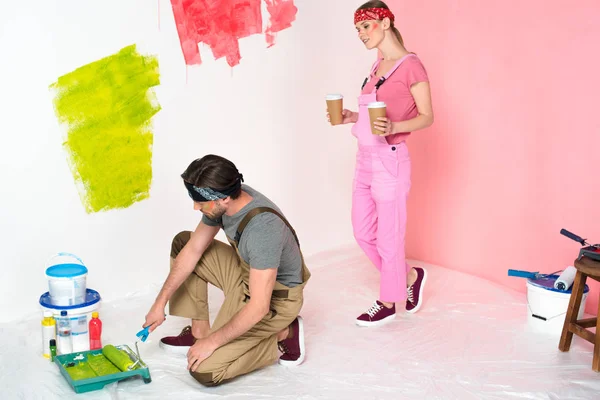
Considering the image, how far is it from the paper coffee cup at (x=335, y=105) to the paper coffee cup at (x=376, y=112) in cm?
19

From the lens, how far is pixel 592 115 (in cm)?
287

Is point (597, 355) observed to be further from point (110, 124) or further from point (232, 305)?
point (110, 124)

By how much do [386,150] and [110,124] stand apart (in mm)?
1118

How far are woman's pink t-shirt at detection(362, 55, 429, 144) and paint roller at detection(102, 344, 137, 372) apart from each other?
130cm

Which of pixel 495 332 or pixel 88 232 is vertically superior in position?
pixel 88 232

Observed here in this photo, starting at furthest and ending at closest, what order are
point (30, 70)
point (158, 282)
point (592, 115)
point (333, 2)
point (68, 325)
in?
point (333, 2), point (158, 282), point (592, 115), point (30, 70), point (68, 325)

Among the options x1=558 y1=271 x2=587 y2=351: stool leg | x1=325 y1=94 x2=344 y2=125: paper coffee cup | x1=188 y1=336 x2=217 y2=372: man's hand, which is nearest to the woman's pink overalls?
x1=325 y1=94 x2=344 y2=125: paper coffee cup

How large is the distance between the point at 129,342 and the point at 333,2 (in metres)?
1.98

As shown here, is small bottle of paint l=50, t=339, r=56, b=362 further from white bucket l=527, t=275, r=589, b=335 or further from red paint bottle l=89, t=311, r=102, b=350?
white bucket l=527, t=275, r=589, b=335

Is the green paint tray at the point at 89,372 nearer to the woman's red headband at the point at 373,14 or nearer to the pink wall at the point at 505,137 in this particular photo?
the woman's red headband at the point at 373,14

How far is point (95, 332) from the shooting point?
2.53m

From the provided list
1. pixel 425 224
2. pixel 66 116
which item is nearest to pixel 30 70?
pixel 66 116

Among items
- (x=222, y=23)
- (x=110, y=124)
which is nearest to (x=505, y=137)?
(x=222, y=23)

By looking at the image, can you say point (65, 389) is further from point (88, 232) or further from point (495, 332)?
point (495, 332)
